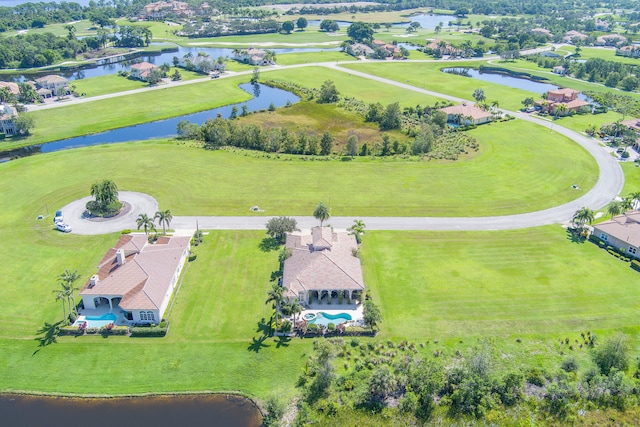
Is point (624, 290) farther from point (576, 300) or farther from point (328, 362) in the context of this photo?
point (328, 362)

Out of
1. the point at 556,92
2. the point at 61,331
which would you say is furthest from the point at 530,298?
the point at 556,92

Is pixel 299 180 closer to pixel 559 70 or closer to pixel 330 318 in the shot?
pixel 330 318

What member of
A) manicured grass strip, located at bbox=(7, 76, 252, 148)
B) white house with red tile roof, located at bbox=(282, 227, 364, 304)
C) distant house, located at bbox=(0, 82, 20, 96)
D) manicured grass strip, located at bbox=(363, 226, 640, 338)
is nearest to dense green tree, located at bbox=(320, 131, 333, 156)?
manicured grass strip, located at bbox=(363, 226, 640, 338)

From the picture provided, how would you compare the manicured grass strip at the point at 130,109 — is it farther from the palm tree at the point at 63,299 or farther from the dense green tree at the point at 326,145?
the palm tree at the point at 63,299

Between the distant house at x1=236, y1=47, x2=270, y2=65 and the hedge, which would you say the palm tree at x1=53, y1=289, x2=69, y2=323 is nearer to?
the hedge

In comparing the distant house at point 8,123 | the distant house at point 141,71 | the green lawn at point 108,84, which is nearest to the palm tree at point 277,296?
the distant house at point 8,123

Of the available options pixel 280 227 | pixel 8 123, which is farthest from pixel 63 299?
pixel 8 123

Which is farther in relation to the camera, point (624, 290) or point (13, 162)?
point (13, 162)
